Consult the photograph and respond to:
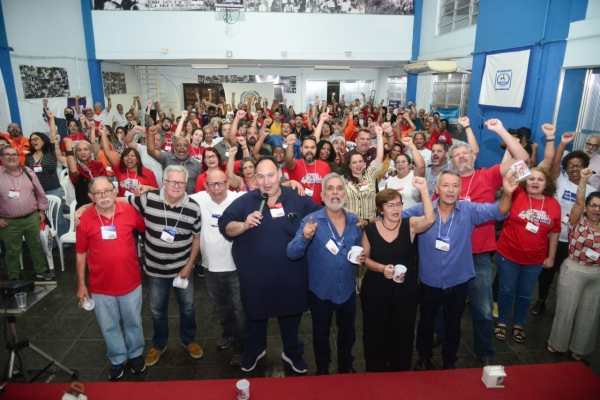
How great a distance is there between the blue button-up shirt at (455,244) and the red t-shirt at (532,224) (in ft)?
2.09

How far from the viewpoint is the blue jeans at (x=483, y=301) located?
116 inches

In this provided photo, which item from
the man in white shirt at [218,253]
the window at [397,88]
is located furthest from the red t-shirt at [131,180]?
the window at [397,88]

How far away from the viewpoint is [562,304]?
10.3ft

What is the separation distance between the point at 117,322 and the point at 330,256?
1782 millimetres

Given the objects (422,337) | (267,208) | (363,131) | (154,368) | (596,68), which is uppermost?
(596,68)

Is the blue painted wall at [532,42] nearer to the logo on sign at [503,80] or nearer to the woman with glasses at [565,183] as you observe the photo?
the logo on sign at [503,80]

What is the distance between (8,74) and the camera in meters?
8.08

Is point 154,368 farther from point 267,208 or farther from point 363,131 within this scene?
point 363,131

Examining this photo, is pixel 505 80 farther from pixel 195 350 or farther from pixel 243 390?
pixel 243 390

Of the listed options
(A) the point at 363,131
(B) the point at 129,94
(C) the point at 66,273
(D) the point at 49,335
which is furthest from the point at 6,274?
(B) the point at 129,94

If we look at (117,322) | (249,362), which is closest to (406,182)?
(249,362)

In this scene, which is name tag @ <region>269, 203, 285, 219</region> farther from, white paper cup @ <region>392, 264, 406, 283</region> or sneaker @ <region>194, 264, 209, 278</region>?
sneaker @ <region>194, 264, 209, 278</region>

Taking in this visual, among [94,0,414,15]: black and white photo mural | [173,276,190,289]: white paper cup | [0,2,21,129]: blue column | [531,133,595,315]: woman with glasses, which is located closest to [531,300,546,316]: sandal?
[531,133,595,315]: woman with glasses

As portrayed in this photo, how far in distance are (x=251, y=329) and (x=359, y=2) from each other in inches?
463
